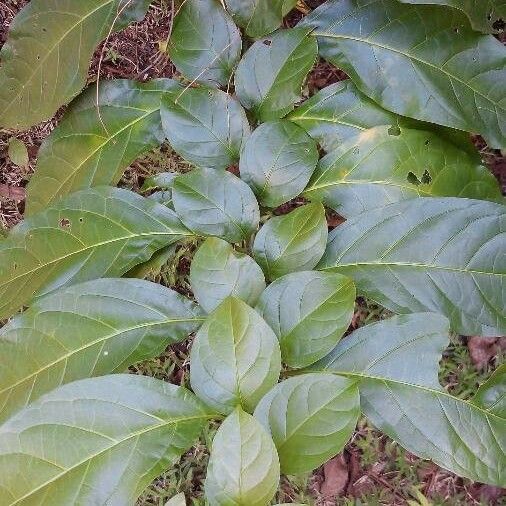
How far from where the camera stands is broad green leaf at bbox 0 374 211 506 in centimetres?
91

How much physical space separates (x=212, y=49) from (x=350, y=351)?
63cm

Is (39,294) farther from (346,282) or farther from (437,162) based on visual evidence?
(437,162)

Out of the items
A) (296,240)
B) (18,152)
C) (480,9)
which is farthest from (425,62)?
(18,152)

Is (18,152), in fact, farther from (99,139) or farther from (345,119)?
A: (345,119)

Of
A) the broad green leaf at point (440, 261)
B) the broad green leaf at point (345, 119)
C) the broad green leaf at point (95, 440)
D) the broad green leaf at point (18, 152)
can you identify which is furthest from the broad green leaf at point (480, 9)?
the broad green leaf at point (18, 152)

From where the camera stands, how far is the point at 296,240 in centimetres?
103

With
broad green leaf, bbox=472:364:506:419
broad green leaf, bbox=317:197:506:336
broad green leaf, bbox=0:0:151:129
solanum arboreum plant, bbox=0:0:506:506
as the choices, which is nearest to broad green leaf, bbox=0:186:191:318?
solanum arboreum plant, bbox=0:0:506:506

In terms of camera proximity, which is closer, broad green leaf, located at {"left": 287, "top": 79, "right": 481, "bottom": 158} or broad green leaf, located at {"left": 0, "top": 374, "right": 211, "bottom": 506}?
broad green leaf, located at {"left": 0, "top": 374, "right": 211, "bottom": 506}

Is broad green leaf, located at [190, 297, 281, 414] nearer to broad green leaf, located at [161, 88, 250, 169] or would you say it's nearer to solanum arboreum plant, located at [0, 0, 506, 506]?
solanum arboreum plant, located at [0, 0, 506, 506]

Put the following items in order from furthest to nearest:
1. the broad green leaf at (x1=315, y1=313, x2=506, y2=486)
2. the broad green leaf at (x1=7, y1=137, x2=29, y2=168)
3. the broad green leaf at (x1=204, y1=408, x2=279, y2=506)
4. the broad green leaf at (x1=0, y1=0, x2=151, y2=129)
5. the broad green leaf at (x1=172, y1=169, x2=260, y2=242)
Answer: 1. the broad green leaf at (x1=7, y1=137, x2=29, y2=168)
2. the broad green leaf at (x1=0, y1=0, x2=151, y2=129)
3. the broad green leaf at (x1=172, y1=169, x2=260, y2=242)
4. the broad green leaf at (x1=315, y1=313, x2=506, y2=486)
5. the broad green leaf at (x1=204, y1=408, x2=279, y2=506)

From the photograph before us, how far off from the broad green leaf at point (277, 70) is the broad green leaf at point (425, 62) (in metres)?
0.07

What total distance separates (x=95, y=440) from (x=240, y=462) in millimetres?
245

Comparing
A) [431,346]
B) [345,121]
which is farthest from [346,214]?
[431,346]

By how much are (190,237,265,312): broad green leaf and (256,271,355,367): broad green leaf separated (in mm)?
28
